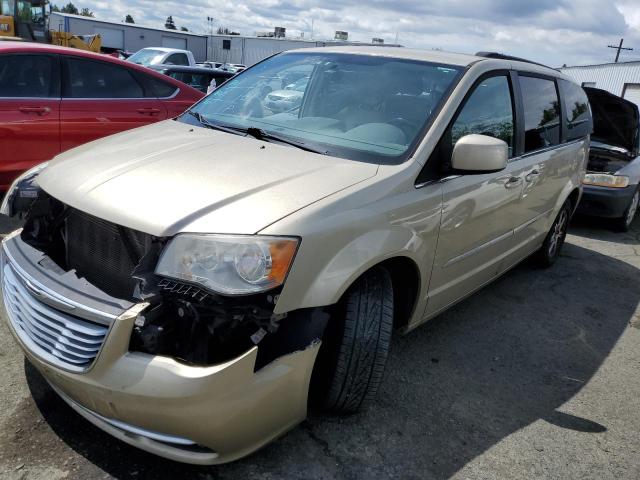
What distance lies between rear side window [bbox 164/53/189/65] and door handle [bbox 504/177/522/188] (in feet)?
40.0

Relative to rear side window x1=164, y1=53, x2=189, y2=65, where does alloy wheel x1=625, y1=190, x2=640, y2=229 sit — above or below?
below

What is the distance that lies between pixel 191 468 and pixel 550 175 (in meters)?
3.30

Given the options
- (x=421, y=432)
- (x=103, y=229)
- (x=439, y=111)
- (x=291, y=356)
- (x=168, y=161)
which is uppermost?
(x=439, y=111)

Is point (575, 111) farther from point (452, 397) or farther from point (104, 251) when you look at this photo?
point (104, 251)

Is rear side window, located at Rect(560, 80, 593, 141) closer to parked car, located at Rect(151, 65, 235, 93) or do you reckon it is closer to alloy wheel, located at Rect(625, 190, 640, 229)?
alloy wheel, located at Rect(625, 190, 640, 229)

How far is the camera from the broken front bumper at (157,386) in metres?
1.88

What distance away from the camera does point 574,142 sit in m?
4.77

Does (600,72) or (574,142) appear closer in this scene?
(574,142)

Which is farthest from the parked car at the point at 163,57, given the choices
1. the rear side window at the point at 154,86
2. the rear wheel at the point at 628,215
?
the rear wheel at the point at 628,215

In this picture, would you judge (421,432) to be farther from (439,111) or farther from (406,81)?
(406,81)

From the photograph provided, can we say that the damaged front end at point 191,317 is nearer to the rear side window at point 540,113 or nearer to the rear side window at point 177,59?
the rear side window at point 540,113

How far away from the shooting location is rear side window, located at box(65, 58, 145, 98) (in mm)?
5281

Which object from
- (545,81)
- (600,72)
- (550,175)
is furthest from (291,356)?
(600,72)

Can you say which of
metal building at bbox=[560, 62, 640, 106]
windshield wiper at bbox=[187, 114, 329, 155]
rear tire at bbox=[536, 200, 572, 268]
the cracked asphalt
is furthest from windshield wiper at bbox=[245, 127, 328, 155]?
metal building at bbox=[560, 62, 640, 106]
